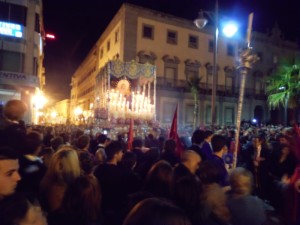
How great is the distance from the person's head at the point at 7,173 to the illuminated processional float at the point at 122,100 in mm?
12308

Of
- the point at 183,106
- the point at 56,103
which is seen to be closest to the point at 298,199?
the point at 183,106

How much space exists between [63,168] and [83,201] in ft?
2.50

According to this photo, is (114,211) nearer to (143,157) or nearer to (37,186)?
(37,186)

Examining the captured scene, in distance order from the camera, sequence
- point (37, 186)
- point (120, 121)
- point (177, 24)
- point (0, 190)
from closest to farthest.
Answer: point (0, 190)
point (37, 186)
point (120, 121)
point (177, 24)

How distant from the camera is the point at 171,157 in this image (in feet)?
18.8

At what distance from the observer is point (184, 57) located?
38.1 meters

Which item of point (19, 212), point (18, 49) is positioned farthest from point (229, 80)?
point (19, 212)

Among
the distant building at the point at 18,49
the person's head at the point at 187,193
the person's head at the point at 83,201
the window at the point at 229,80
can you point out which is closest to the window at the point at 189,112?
the window at the point at 229,80

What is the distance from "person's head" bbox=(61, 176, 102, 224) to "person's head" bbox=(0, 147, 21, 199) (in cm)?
54

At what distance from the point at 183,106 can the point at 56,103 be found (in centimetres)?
5890

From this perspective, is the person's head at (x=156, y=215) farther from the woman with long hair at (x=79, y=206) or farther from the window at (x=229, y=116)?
the window at (x=229, y=116)

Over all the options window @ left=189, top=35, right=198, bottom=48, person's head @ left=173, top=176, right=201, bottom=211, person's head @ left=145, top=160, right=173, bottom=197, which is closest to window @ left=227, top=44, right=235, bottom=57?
window @ left=189, top=35, right=198, bottom=48

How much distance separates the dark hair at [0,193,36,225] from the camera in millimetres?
1950

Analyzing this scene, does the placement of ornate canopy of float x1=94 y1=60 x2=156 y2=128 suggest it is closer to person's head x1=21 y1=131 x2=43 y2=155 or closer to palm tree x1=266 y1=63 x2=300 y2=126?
palm tree x1=266 y1=63 x2=300 y2=126
